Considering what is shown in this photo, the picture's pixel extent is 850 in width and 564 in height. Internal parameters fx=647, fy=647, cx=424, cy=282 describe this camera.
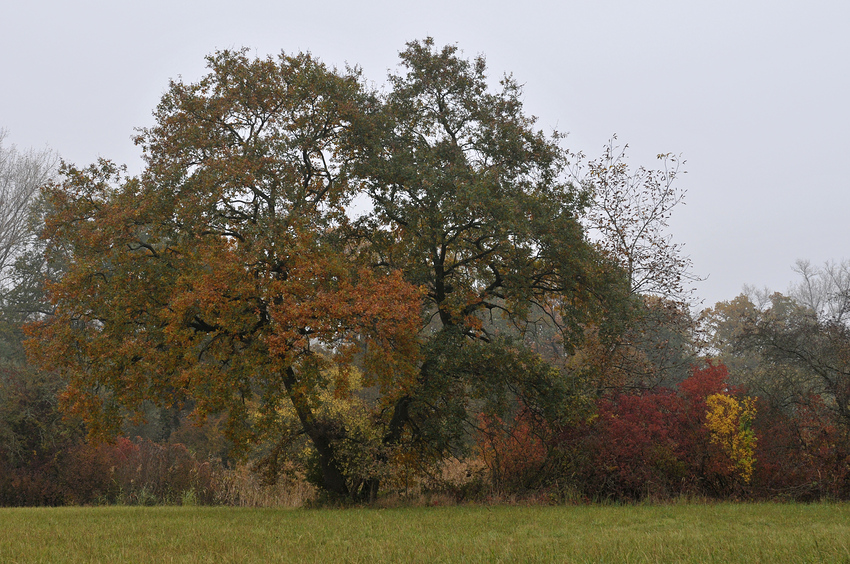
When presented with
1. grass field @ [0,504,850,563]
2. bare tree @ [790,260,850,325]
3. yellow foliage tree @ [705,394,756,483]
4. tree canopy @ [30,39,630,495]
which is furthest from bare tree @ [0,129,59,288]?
bare tree @ [790,260,850,325]

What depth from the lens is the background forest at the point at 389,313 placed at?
13492 millimetres

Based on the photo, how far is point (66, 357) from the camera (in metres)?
14.4

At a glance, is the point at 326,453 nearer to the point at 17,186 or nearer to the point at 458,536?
the point at 458,536

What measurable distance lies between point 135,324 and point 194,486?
318 inches

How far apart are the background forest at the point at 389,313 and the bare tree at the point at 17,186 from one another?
21.6 m

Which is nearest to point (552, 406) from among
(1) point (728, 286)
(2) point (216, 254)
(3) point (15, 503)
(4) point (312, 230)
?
(4) point (312, 230)

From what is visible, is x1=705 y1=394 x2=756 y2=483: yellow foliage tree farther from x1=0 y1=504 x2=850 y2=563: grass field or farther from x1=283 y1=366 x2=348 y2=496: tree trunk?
x1=283 y1=366 x2=348 y2=496: tree trunk

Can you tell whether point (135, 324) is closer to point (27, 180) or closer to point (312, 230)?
point (312, 230)

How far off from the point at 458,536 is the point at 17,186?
3443 cm

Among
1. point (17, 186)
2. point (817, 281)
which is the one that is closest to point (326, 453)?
point (17, 186)

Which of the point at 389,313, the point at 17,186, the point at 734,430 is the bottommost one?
the point at 734,430

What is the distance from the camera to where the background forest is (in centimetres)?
1349

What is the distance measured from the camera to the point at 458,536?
8.62 metres

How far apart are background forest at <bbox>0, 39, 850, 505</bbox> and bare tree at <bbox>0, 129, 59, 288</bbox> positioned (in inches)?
849
